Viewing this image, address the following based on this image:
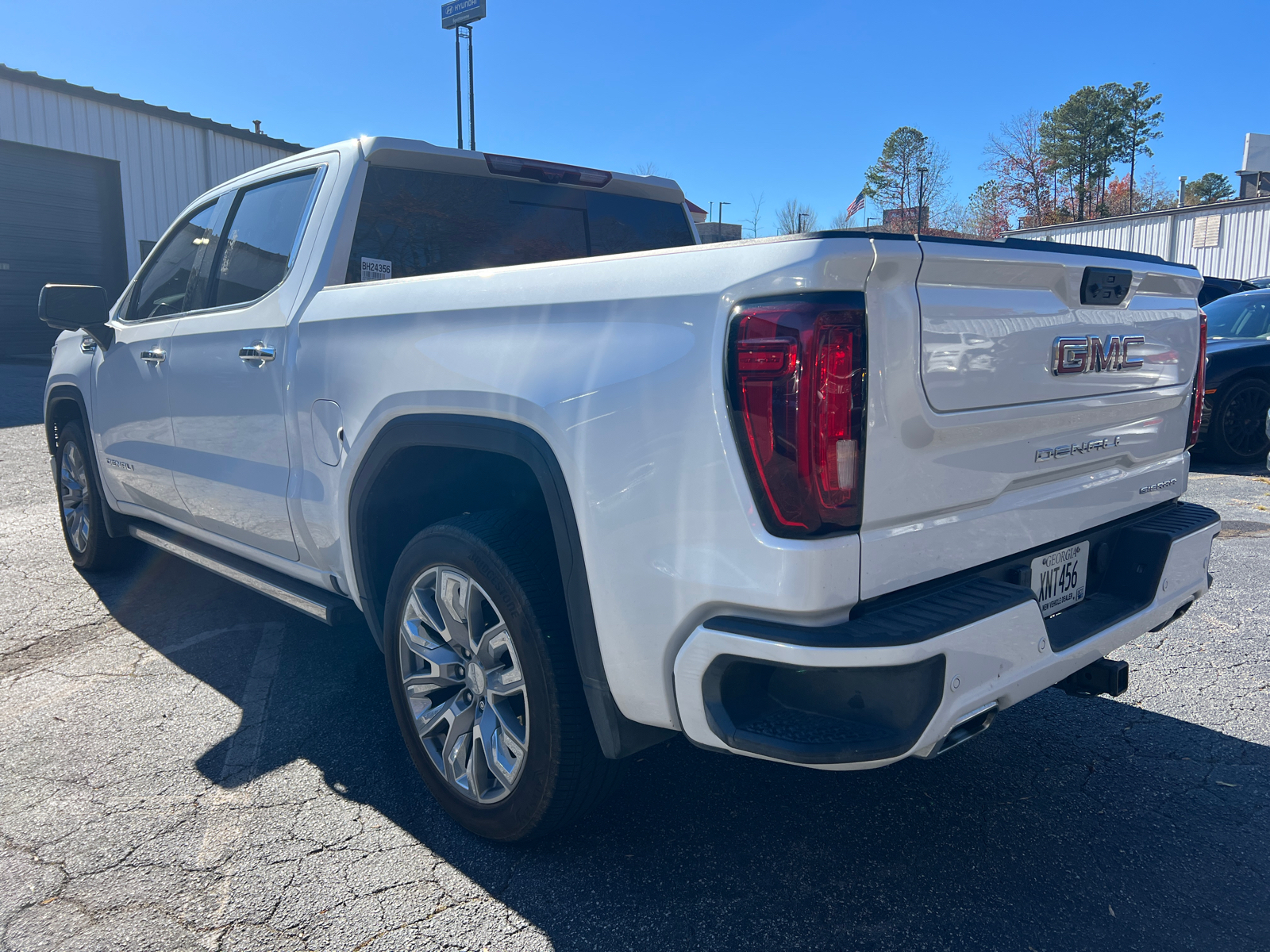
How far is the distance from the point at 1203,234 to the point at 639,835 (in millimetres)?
32642

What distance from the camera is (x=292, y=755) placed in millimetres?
3148

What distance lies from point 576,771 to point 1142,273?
2.00m

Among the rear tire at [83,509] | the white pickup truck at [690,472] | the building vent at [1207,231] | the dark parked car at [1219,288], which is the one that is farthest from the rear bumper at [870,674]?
the building vent at [1207,231]

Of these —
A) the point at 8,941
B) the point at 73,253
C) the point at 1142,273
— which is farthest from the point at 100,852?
the point at 73,253

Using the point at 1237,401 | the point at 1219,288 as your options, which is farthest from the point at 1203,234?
the point at 1237,401

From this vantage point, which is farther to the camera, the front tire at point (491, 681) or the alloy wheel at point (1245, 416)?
the alloy wheel at point (1245, 416)

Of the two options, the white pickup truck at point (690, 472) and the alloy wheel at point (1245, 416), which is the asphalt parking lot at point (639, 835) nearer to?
the white pickup truck at point (690, 472)

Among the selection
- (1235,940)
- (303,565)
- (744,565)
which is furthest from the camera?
(303,565)

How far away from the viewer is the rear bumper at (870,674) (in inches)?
70.7

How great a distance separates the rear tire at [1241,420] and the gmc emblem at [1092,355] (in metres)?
6.99

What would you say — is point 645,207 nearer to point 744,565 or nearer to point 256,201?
point 256,201

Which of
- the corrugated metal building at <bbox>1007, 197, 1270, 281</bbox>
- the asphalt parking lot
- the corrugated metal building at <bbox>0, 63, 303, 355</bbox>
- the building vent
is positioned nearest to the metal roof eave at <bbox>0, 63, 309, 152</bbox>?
the corrugated metal building at <bbox>0, 63, 303, 355</bbox>

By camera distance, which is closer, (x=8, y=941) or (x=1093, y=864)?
(x=8, y=941)

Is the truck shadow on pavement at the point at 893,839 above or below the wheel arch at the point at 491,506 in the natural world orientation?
below
